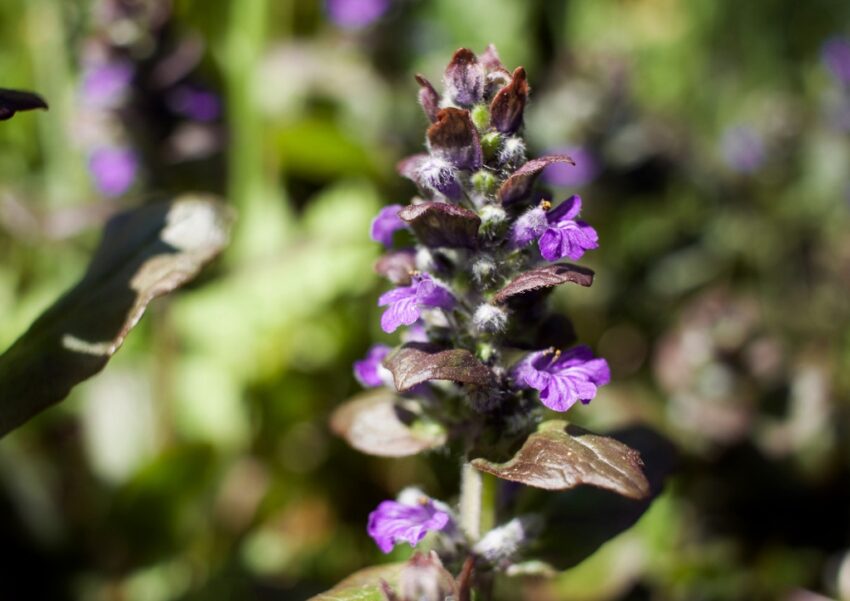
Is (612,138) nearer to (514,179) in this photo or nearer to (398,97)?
(398,97)

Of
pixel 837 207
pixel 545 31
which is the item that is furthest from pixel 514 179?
pixel 545 31

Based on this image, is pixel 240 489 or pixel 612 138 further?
pixel 612 138

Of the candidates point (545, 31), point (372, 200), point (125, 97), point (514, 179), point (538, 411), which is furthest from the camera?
point (545, 31)

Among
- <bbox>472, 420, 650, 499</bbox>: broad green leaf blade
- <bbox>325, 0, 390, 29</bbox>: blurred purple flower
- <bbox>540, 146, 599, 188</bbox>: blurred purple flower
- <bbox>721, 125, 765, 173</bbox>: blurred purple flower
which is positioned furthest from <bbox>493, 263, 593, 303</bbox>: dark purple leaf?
<bbox>721, 125, 765, 173</bbox>: blurred purple flower

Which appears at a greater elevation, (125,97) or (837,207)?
(125,97)

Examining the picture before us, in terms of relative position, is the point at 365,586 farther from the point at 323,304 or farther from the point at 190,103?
the point at 190,103

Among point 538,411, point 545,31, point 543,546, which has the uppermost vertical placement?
point 545,31

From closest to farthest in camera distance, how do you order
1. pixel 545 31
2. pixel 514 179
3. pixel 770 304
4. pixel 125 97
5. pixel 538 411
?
pixel 514 179 → pixel 538 411 → pixel 125 97 → pixel 770 304 → pixel 545 31
